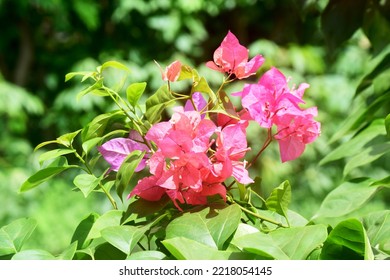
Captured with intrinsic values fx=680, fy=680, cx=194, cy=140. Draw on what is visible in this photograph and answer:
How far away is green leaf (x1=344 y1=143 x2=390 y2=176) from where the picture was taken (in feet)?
2.48

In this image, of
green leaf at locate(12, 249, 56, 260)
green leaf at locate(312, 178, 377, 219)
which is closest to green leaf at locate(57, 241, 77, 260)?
green leaf at locate(12, 249, 56, 260)

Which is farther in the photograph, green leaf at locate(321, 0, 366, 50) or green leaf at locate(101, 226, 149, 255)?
green leaf at locate(321, 0, 366, 50)

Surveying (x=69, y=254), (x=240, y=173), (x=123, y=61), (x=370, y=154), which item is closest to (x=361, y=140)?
(x=370, y=154)

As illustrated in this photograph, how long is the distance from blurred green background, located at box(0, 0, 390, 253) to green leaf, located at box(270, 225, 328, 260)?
2970 millimetres

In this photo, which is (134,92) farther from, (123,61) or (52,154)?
(123,61)

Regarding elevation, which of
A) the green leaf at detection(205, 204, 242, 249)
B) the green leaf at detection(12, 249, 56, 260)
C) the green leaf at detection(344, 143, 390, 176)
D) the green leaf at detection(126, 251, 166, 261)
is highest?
the green leaf at detection(205, 204, 242, 249)

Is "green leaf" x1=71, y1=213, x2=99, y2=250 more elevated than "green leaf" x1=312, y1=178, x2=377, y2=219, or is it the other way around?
"green leaf" x1=71, y1=213, x2=99, y2=250

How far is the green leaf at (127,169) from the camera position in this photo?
0.48 metres

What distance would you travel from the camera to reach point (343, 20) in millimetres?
1069

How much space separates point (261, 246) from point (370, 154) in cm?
39

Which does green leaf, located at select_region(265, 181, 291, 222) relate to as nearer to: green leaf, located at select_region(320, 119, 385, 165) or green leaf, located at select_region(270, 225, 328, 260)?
green leaf, located at select_region(270, 225, 328, 260)

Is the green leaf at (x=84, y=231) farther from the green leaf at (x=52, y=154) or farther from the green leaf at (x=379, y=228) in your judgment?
the green leaf at (x=379, y=228)

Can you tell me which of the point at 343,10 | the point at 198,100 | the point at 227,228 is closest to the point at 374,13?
the point at 343,10
